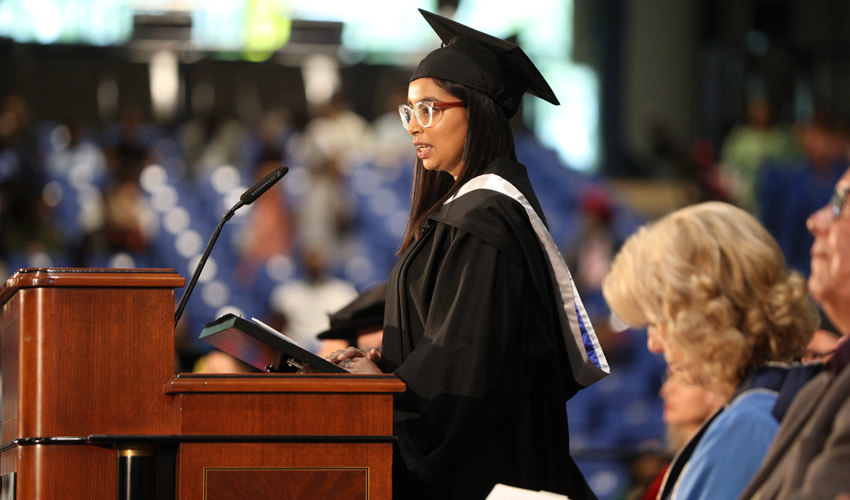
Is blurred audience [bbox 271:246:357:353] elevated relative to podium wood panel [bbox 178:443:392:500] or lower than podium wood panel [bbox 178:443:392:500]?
lower

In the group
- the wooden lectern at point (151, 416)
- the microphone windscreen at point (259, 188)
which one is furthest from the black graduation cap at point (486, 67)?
the wooden lectern at point (151, 416)

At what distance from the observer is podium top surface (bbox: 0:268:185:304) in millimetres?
2076

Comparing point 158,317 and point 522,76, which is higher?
point 522,76

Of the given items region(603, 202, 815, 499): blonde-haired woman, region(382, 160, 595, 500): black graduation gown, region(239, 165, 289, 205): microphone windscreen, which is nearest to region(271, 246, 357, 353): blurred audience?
region(382, 160, 595, 500): black graduation gown

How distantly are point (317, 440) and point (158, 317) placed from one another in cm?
36

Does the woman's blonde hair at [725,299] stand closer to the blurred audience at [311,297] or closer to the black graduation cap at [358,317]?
the black graduation cap at [358,317]

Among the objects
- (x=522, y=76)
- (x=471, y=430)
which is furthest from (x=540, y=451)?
(x=522, y=76)

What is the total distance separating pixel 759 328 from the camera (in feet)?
7.54

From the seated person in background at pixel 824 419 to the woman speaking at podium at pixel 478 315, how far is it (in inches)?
24.4

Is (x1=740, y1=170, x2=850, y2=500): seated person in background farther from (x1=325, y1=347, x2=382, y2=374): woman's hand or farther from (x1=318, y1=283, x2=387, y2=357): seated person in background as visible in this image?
(x1=318, y1=283, x2=387, y2=357): seated person in background

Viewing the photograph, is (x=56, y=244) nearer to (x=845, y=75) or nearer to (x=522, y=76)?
(x=522, y=76)

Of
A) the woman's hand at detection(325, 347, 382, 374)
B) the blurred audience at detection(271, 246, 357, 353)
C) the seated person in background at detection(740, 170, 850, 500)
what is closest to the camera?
the seated person in background at detection(740, 170, 850, 500)

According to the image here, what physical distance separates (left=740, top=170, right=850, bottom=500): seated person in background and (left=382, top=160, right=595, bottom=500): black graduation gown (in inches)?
24.3

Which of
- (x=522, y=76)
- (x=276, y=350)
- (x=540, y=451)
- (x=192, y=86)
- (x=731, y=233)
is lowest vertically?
(x=540, y=451)
